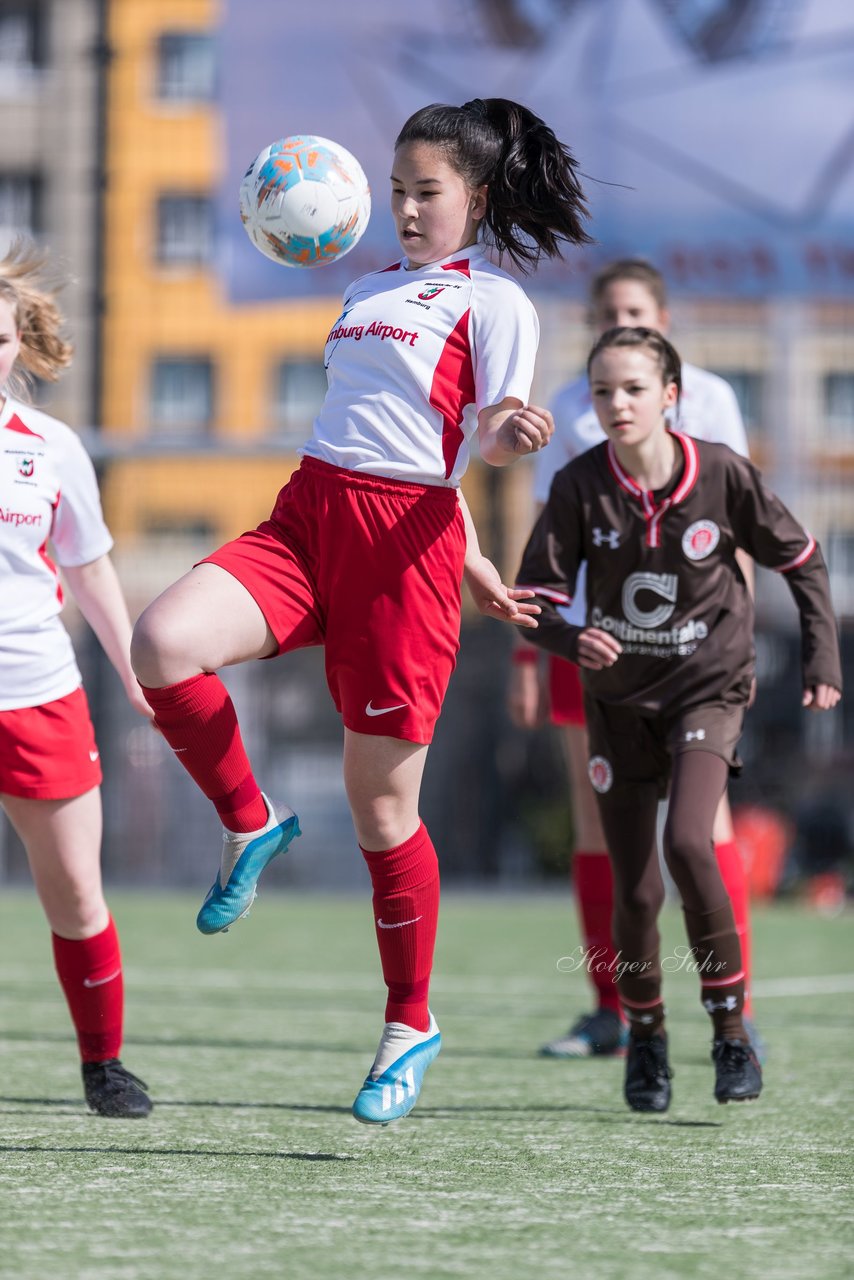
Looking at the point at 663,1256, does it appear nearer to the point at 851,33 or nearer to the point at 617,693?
the point at 617,693

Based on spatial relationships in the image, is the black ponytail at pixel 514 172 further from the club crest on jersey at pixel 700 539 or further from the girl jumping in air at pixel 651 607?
the club crest on jersey at pixel 700 539

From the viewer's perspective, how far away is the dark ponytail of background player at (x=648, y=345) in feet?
13.4

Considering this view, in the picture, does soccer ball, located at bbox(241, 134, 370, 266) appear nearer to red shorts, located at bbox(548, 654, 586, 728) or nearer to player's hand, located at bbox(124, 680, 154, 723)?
player's hand, located at bbox(124, 680, 154, 723)

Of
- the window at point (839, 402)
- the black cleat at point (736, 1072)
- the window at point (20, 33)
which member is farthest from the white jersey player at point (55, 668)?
the window at point (20, 33)

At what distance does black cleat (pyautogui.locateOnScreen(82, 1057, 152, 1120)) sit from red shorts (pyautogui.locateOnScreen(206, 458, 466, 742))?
0.96 meters

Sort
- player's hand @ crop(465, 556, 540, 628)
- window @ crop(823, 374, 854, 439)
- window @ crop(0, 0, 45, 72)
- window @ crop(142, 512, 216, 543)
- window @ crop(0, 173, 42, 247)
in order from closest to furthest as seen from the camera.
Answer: player's hand @ crop(465, 556, 540, 628) → window @ crop(142, 512, 216, 543) → window @ crop(823, 374, 854, 439) → window @ crop(0, 173, 42, 247) → window @ crop(0, 0, 45, 72)

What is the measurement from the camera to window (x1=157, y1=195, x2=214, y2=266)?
1880 centimetres

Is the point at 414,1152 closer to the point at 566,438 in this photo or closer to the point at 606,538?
the point at 606,538

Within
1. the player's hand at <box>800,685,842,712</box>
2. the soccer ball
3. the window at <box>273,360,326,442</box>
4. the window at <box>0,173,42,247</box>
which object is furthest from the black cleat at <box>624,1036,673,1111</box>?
the window at <box>273,360,326,442</box>

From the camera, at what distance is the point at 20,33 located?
22.3 m

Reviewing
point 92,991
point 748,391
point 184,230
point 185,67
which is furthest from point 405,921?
point 184,230

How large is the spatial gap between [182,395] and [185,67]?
559 cm

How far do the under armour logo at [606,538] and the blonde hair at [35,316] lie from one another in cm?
116

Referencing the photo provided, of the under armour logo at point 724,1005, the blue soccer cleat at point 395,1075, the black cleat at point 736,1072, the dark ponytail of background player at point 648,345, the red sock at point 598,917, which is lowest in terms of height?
the red sock at point 598,917
